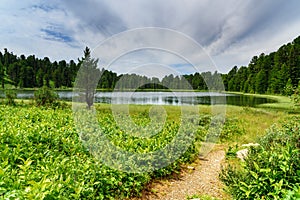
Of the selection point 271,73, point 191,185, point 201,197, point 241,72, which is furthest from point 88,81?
point 241,72

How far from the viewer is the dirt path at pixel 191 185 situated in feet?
15.6

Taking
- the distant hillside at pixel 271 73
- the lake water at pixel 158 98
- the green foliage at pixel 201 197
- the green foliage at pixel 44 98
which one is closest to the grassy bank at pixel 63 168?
the green foliage at pixel 201 197

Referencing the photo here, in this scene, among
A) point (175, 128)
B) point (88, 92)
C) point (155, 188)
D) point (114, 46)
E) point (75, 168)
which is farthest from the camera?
point (88, 92)

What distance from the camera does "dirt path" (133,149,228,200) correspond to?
4.75 meters

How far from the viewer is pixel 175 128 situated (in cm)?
832

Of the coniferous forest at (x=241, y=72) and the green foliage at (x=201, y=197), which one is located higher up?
the coniferous forest at (x=241, y=72)

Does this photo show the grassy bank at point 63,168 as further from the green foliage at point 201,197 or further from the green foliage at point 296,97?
the green foliage at point 296,97

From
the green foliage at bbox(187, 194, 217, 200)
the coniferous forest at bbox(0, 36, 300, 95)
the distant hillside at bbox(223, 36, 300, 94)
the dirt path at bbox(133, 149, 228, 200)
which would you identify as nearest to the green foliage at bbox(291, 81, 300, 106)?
the dirt path at bbox(133, 149, 228, 200)

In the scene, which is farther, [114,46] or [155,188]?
[114,46]

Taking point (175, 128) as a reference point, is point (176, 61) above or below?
above

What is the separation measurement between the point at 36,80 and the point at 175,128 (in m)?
77.6

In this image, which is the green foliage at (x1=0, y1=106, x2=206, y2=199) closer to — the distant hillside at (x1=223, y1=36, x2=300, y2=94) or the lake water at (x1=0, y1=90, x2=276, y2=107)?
the lake water at (x1=0, y1=90, x2=276, y2=107)

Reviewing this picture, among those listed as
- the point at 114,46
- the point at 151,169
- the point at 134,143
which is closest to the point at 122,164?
the point at 151,169

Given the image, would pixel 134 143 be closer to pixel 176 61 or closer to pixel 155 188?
pixel 155 188
